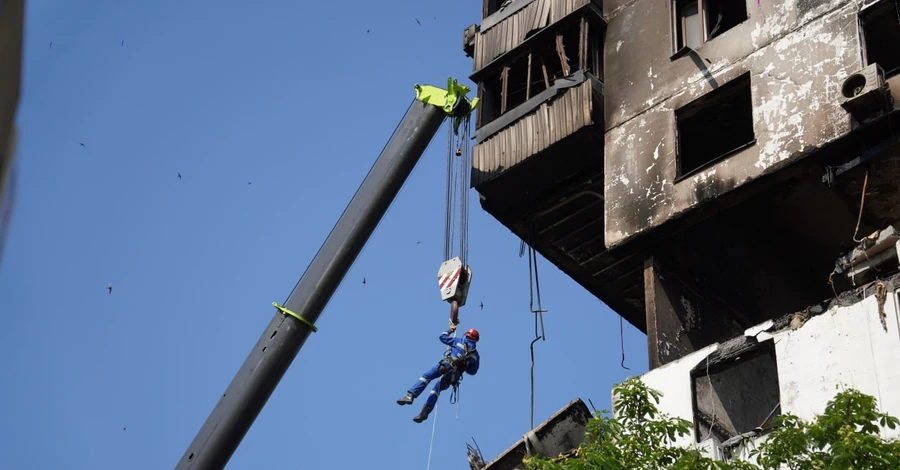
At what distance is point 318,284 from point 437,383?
306cm

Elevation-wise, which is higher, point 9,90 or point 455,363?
point 455,363

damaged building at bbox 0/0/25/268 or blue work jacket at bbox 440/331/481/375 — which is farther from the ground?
blue work jacket at bbox 440/331/481/375

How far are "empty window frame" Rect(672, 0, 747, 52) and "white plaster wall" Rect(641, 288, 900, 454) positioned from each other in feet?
23.0

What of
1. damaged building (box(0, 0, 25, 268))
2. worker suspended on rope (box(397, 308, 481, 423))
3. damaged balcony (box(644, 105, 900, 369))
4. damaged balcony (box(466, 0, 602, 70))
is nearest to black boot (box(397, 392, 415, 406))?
worker suspended on rope (box(397, 308, 481, 423))

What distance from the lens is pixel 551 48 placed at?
80.4ft

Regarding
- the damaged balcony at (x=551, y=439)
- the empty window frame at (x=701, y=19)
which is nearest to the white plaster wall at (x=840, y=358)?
the damaged balcony at (x=551, y=439)

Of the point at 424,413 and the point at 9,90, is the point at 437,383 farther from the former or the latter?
the point at 9,90

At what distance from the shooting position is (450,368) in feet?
69.8

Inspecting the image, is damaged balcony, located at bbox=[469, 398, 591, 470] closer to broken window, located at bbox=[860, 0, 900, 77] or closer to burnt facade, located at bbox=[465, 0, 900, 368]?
burnt facade, located at bbox=[465, 0, 900, 368]

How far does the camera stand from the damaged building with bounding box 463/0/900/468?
1784 centimetres

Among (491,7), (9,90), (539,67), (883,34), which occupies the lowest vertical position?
(9,90)

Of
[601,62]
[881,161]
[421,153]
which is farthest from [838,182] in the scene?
[421,153]

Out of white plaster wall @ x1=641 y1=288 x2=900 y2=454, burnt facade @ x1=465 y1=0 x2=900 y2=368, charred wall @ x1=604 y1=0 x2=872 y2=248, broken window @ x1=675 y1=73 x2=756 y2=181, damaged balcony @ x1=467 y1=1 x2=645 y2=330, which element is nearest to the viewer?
white plaster wall @ x1=641 y1=288 x2=900 y2=454

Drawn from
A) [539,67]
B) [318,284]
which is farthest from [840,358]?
[539,67]
